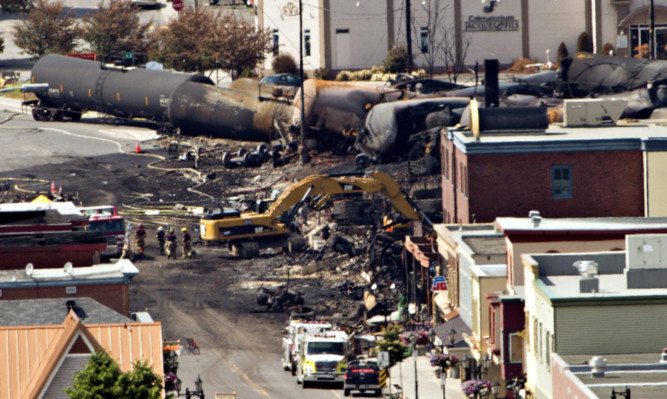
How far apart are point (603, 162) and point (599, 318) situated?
23310 mm

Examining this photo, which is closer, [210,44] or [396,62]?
[396,62]

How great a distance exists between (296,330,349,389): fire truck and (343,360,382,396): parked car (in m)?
1.37

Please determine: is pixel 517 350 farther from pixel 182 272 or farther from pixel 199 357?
pixel 182 272

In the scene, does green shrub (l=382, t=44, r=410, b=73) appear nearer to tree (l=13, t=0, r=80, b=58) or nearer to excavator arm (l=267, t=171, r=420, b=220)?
tree (l=13, t=0, r=80, b=58)

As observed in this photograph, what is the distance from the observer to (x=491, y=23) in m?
112

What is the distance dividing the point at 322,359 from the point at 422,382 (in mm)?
3402

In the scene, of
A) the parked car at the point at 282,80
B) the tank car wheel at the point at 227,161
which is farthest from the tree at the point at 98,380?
the parked car at the point at 282,80

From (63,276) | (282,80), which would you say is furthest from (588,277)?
(282,80)

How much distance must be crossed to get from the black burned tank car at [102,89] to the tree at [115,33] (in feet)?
58.4

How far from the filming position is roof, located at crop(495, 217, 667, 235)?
49819 mm

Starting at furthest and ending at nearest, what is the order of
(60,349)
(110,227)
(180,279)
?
(110,227), (180,279), (60,349)

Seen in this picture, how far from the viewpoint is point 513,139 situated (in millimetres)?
61906

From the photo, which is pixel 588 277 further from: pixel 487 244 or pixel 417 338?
pixel 487 244

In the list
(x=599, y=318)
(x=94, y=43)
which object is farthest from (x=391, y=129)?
(x=94, y=43)
